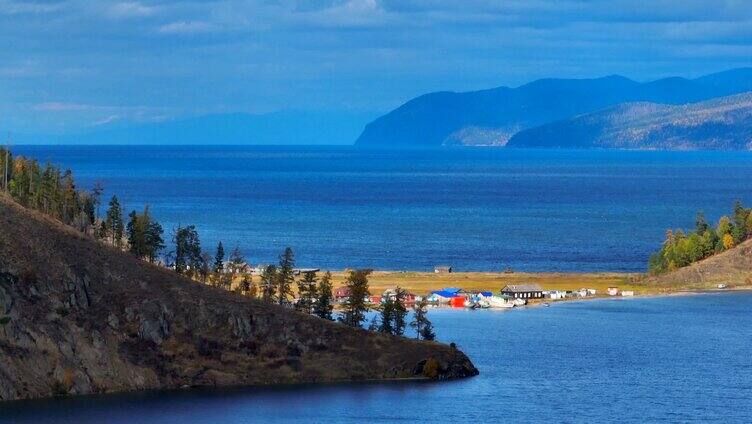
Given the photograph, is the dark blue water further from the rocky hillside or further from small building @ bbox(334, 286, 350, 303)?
small building @ bbox(334, 286, 350, 303)

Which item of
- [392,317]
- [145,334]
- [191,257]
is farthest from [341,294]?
[145,334]

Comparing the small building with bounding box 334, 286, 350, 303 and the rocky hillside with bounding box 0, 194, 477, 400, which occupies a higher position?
the small building with bounding box 334, 286, 350, 303

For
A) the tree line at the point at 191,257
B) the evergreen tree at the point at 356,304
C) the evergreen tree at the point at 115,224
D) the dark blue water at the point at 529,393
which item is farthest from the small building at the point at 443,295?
the evergreen tree at the point at 356,304

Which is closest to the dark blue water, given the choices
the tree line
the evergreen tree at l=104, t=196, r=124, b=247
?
the tree line

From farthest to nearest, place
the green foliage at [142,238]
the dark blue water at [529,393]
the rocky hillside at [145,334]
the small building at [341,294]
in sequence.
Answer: the small building at [341,294] < the green foliage at [142,238] < the rocky hillside at [145,334] < the dark blue water at [529,393]

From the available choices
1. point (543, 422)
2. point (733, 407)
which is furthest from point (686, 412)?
point (543, 422)

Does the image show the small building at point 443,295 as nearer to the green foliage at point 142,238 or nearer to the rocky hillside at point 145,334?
the green foliage at point 142,238

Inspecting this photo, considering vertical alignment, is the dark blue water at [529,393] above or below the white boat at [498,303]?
below

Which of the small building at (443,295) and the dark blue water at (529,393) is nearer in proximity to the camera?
the dark blue water at (529,393)
